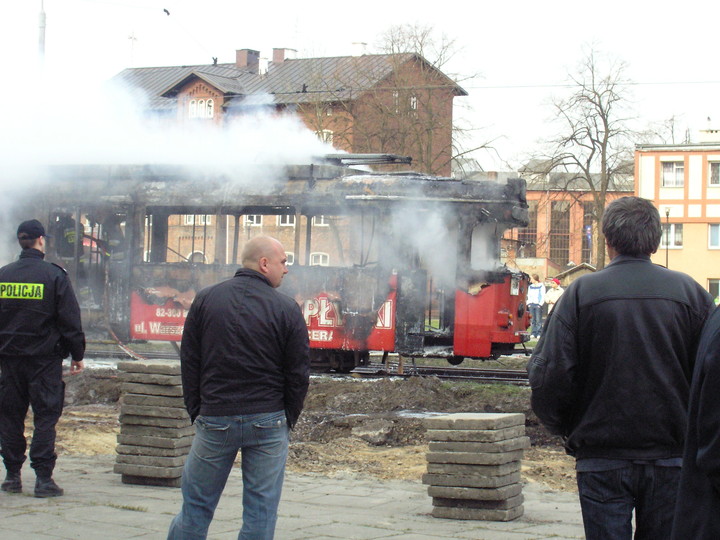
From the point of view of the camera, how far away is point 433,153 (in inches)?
1544

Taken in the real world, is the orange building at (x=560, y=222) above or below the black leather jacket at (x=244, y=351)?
above

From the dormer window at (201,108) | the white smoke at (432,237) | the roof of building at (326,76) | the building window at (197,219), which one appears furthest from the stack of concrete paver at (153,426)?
the roof of building at (326,76)

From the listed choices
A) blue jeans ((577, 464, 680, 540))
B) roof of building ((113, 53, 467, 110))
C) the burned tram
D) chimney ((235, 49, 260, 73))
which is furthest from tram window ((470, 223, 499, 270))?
chimney ((235, 49, 260, 73))

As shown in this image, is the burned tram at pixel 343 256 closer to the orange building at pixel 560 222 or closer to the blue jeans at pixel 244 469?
the orange building at pixel 560 222

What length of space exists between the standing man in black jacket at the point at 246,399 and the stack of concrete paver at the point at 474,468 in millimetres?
2144

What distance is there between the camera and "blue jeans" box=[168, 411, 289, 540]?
180 inches

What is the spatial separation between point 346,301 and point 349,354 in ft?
3.69

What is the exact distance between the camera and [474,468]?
6539 millimetres

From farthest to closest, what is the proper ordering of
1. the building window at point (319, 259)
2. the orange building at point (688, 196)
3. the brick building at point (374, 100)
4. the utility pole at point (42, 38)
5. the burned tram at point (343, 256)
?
1. the orange building at point (688, 196)
2. the brick building at point (374, 100)
3. the utility pole at point (42, 38)
4. the building window at point (319, 259)
5. the burned tram at point (343, 256)

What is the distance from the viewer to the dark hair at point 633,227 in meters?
3.75

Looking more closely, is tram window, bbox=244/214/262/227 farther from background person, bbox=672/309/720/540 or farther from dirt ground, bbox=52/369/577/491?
background person, bbox=672/309/720/540

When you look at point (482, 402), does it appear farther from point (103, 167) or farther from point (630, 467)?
point (630, 467)

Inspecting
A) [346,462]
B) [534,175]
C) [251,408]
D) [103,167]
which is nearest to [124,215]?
[103,167]

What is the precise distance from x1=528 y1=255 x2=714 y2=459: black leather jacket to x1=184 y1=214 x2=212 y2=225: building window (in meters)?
12.4
